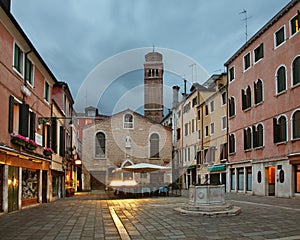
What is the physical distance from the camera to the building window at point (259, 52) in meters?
27.6

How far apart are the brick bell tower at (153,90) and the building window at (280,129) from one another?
38.8 m

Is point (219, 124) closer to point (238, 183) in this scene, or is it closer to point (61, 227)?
point (238, 183)

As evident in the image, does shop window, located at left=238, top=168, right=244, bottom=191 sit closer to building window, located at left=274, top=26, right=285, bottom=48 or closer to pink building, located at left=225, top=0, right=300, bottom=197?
pink building, located at left=225, top=0, right=300, bottom=197

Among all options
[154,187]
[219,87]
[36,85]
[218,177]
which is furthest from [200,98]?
[36,85]

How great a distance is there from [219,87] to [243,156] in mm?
9165

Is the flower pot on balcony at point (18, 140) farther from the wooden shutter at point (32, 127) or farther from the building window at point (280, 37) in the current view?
the building window at point (280, 37)

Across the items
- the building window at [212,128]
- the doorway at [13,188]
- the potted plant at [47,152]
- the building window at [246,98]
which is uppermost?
the building window at [246,98]

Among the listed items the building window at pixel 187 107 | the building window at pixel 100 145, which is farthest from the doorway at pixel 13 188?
the building window at pixel 187 107

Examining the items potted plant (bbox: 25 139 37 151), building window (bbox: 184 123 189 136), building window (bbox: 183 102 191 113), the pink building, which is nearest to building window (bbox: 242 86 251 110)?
the pink building

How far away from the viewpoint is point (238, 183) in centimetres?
3231

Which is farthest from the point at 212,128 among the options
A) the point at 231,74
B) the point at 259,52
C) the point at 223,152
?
the point at 259,52

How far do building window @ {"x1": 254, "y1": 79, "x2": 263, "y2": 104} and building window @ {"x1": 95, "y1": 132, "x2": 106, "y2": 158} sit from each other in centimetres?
1957

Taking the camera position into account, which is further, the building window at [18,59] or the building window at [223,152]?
the building window at [223,152]

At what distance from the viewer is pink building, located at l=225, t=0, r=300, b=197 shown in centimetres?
2309
